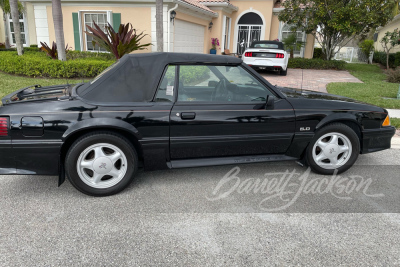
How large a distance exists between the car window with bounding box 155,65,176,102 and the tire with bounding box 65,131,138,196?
0.58m

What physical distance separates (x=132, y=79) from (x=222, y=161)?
1328 mm

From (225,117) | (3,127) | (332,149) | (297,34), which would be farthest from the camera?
(297,34)

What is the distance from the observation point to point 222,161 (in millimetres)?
3551

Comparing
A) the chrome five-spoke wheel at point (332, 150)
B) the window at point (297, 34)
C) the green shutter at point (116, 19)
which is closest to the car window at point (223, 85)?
the chrome five-spoke wheel at point (332, 150)

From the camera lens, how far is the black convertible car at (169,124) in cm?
304

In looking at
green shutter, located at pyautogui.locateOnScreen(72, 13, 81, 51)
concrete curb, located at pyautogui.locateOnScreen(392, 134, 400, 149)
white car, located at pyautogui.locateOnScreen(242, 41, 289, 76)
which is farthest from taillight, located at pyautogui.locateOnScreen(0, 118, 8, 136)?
green shutter, located at pyautogui.locateOnScreen(72, 13, 81, 51)

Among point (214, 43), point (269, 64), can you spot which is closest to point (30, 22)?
point (214, 43)

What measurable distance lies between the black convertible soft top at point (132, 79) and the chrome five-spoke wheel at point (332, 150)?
181 cm

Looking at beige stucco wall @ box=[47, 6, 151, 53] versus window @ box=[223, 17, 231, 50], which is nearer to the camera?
beige stucco wall @ box=[47, 6, 151, 53]

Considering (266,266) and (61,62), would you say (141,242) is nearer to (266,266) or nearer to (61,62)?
(266,266)

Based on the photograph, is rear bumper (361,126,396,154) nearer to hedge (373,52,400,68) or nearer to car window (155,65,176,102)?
car window (155,65,176,102)

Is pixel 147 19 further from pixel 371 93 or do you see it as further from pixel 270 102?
pixel 270 102

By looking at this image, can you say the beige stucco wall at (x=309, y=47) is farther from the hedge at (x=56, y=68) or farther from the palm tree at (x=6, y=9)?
the palm tree at (x=6, y=9)

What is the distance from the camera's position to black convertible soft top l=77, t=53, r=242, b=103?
3219 mm
